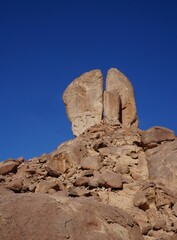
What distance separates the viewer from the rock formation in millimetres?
18328

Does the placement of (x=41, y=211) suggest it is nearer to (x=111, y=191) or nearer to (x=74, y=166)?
(x=111, y=191)

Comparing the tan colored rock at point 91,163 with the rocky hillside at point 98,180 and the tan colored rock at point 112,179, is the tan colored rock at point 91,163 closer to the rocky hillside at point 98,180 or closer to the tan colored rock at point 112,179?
the rocky hillside at point 98,180

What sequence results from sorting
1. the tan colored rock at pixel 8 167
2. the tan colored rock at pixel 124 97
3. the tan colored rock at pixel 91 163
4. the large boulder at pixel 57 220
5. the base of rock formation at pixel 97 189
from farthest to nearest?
the tan colored rock at pixel 124 97 → the tan colored rock at pixel 8 167 → the tan colored rock at pixel 91 163 → the base of rock formation at pixel 97 189 → the large boulder at pixel 57 220

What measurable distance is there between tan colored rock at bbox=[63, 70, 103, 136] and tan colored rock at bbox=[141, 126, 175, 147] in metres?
4.08

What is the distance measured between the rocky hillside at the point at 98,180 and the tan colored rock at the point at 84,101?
0.06 m

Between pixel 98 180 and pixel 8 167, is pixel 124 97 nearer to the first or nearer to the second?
pixel 8 167

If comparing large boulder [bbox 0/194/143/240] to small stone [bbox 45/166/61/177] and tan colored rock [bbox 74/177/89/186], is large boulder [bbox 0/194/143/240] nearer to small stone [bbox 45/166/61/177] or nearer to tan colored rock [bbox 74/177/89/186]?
tan colored rock [bbox 74/177/89/186]

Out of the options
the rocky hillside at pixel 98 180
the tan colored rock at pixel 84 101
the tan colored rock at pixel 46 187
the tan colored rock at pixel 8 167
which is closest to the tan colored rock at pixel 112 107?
the rocky hillside at pixel 98 180

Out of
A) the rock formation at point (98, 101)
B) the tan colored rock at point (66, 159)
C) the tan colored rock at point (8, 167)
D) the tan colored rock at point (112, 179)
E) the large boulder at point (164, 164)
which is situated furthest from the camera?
the rock formation at point (98, 101)

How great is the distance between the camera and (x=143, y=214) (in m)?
10.0

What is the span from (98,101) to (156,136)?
5281 mm

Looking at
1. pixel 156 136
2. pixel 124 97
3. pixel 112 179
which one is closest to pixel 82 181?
pixel 112 179

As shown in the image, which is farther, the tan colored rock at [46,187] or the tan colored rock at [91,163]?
the tan colored rock at [91,163]

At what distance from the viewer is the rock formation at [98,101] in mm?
18328
